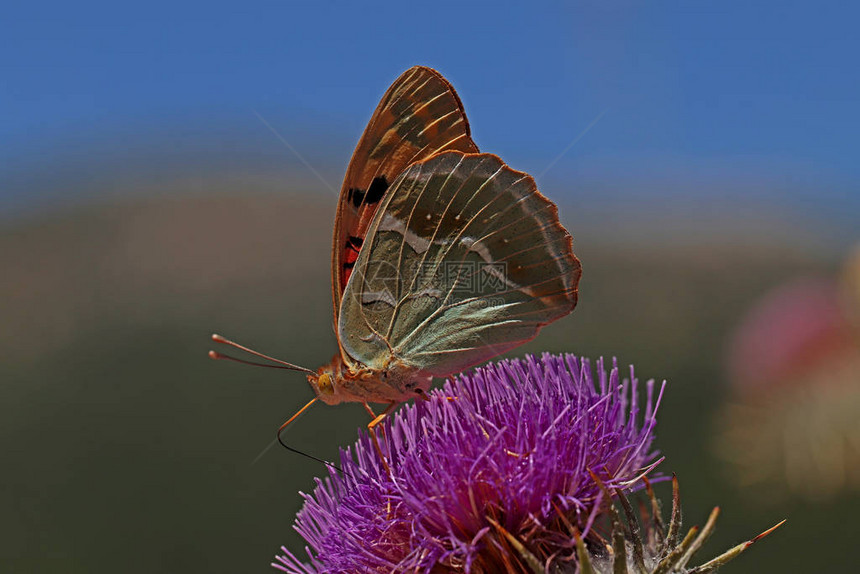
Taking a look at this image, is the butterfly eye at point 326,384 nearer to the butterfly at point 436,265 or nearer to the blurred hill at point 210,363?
the butterfly at point 436,265

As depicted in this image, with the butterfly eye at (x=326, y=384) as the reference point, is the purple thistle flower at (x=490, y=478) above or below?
below

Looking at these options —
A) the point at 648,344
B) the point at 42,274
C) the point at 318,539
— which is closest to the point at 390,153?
the point at 318,539

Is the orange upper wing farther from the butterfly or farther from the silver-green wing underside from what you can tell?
the silver-green wing underside

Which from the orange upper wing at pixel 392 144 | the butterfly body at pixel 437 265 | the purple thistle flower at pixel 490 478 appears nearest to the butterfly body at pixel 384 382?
the butterfly body at pixel 437 265

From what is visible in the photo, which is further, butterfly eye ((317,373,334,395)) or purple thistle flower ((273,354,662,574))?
butterfly eye ((317,373,334,395))

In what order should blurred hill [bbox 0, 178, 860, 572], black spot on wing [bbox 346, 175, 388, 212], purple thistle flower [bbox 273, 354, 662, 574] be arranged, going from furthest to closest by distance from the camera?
blurred hill [bbox 0, 178, 860, 572] < black spot on wing [bbox 346, 175, 388, 212] < purple thistle flower [bbox 273, 354, 662, 574]

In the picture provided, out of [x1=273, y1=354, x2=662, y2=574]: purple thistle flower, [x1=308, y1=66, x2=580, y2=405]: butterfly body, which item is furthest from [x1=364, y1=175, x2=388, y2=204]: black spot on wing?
[x1=273, y1=354, x2=662, y2=574]: purple thistle flower

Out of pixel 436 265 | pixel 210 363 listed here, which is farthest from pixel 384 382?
pixel 210 363
